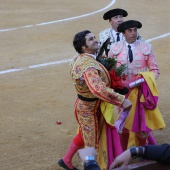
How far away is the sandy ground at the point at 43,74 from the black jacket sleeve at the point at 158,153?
238 centimetres

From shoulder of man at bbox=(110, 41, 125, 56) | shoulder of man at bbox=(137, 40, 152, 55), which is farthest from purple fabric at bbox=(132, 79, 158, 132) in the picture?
shoulder of man at bbox=(110, 41, 125, 56)

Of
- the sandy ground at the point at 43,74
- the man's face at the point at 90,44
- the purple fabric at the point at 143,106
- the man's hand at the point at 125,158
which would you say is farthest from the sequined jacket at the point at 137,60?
the man's hand at the point at 125,158

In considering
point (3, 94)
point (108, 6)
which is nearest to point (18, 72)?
point (3, 94)

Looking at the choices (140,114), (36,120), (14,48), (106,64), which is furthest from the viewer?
(14,48)

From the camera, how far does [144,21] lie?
1371 centimetres

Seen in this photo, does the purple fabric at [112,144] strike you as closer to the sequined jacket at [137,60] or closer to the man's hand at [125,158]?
the sequined jacket at [137,60]

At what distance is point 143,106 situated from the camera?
558 centimetres

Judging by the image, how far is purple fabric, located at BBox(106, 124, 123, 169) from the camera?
202 inches

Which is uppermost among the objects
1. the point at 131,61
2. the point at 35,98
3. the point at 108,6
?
the point at 131,61

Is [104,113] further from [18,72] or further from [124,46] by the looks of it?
[18,72]

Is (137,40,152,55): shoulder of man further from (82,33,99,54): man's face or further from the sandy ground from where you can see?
the sandy ground

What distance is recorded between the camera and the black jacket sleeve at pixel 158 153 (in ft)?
11.2

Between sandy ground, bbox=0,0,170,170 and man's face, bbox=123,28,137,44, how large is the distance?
4.64ft

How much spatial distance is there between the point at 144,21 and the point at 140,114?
8.43 m
